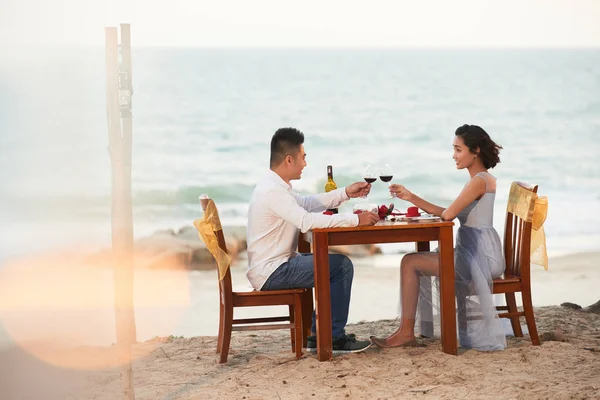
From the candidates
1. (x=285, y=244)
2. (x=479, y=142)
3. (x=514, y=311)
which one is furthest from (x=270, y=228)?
(x=514, y=311)

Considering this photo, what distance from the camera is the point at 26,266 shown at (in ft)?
Answer: 12.9

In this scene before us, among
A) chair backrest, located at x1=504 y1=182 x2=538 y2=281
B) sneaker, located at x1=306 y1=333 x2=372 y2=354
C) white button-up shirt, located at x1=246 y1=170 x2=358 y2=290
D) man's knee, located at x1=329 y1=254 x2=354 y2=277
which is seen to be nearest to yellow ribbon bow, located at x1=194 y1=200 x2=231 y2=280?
white button-up shirt, located at x1=246 y1=170 x2=358 y2=290

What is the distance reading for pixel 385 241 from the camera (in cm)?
467

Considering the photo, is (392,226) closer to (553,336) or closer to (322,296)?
(322,296)

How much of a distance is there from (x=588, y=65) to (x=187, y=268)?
10574mm

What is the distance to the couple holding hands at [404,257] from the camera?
479cm

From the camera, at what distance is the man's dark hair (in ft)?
16.0

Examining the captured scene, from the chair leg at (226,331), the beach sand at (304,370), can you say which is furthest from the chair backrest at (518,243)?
the chair leg at (226,331)

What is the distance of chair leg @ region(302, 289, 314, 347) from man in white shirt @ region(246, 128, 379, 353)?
1.00 feet

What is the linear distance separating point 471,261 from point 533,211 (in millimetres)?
423

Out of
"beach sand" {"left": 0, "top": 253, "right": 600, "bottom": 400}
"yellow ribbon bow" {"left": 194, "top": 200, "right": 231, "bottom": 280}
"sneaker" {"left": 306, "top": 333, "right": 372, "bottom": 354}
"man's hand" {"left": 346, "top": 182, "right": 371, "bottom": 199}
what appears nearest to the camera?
"beach sand" {"left": 0, "top": 253, "right": 600, "bottom": 400}

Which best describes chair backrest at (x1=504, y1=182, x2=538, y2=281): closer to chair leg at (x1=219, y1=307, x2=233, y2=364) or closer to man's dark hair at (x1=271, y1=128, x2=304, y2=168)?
man's dark hair at (x1=271, y1=128, x2=304, y2=168)

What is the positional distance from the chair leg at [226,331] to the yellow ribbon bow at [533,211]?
64.7 inches

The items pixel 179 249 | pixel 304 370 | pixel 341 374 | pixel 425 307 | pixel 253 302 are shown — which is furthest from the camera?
pixel 179 249
